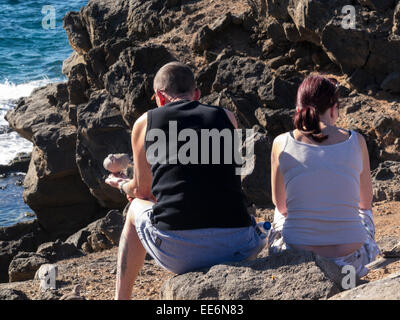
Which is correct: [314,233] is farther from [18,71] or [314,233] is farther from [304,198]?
[18,71]

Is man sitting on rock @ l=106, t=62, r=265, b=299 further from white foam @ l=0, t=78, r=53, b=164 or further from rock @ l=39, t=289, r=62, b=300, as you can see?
white foam @ l=0, t=78, r=53, b=164

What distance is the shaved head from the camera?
12.1 feet

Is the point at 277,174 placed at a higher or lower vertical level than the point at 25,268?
higher

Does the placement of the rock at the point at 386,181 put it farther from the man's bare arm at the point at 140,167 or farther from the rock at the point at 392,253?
the man's bare arm at the point at 140,167

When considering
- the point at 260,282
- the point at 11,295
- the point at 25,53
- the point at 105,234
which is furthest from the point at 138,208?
the point at 25,53

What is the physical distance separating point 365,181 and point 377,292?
35.4 inches

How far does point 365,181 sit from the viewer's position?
3.76m

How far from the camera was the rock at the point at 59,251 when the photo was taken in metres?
7.93

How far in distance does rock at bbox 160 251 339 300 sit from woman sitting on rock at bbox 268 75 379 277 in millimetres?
218

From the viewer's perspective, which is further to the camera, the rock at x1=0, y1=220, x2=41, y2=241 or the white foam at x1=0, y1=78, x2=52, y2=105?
the white foam at x1=0, y1=78, x2=52, y2=105

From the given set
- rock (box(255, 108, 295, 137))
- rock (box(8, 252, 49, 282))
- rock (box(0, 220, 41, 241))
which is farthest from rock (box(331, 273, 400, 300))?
rock (box(0, 220, 41, 241))

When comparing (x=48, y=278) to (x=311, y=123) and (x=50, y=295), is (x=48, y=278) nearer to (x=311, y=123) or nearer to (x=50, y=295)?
(x=50, y=295)

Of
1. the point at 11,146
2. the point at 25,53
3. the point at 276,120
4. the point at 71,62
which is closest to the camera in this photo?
the point at 276,120

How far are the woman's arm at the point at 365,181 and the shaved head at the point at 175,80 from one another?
966mm
